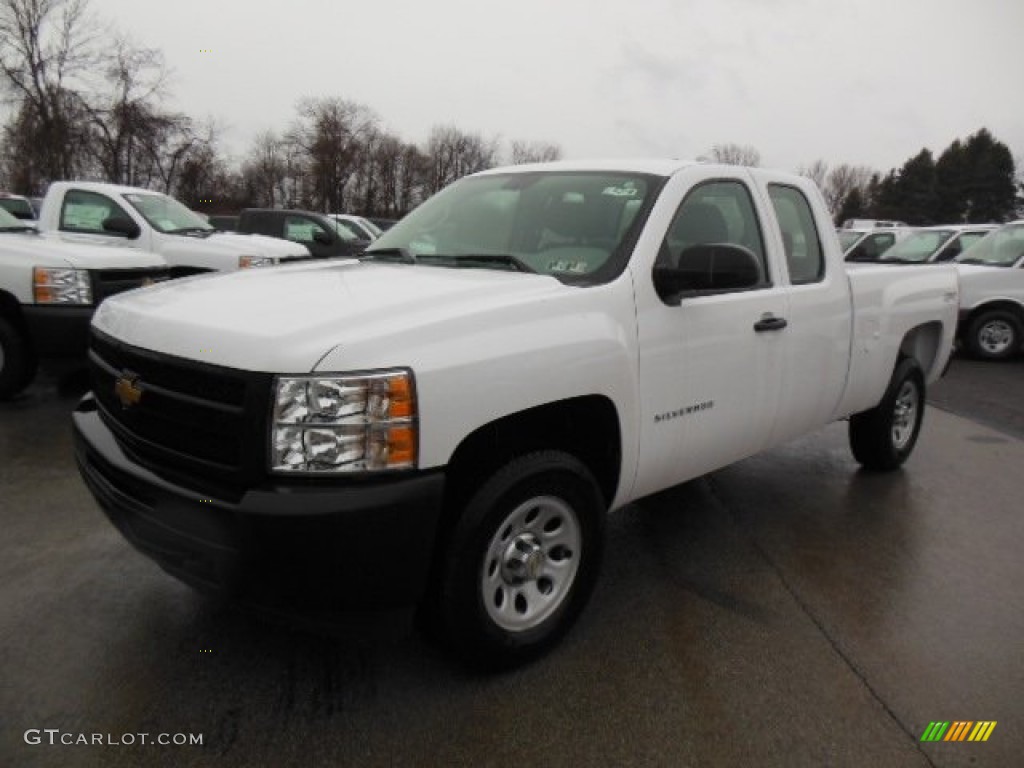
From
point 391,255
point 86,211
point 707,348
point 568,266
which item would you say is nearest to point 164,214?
point 86,211

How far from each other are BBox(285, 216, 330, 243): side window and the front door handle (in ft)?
39.2

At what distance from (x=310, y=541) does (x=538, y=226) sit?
73.3 inches

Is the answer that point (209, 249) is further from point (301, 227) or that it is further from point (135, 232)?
point (301, 227)

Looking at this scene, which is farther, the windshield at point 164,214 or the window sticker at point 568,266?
the windshield at point 164,214

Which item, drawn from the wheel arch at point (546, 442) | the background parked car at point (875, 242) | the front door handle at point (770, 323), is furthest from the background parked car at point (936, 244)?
the wheel arch at point (546, 442)

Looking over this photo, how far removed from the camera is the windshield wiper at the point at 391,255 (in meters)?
3.54

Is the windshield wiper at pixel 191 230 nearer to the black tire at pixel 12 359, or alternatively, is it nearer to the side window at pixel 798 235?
the black tire at pixel 12 359

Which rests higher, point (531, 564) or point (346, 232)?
point (346, 232)

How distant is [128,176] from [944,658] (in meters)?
44.1

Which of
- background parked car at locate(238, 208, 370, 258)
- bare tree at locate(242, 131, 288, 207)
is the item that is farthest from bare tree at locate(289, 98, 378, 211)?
background parked car at locate(238, 208, 370, 258)

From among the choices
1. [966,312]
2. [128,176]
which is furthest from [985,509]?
[128,176]

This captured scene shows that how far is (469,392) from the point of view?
7.54ft

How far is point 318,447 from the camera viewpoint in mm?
2137

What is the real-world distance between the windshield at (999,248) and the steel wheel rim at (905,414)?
24.4 ft
